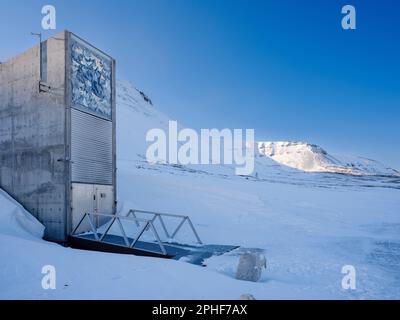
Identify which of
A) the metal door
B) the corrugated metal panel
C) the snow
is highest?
the corrugated metal panel

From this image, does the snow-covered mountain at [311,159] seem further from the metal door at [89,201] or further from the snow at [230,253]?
the metal door at [89,201]

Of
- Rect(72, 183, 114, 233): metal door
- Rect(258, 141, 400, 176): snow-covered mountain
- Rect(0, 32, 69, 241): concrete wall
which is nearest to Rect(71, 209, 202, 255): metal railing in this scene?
Rect(72, 183, 114, 233): metal door

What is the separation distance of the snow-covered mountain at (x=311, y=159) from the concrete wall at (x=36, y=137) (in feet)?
339

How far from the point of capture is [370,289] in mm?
6410

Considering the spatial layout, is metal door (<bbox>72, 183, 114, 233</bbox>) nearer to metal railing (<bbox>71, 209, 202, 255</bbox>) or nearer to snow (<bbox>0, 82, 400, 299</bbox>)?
metal railing (<bbox>71, 209, 202, 255</bbox>)

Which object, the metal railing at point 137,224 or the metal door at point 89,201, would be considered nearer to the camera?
the metal railing at point 137,224

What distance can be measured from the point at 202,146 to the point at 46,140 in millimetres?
57384

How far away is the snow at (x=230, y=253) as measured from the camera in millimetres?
6004

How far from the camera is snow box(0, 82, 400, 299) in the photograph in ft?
19.7

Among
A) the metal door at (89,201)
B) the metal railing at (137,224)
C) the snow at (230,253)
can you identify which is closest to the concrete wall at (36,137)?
the metal door at (89,201)

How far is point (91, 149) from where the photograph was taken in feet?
40.1

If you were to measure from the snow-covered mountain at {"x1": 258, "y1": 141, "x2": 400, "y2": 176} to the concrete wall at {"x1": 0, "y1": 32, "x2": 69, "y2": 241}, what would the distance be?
103435mm
